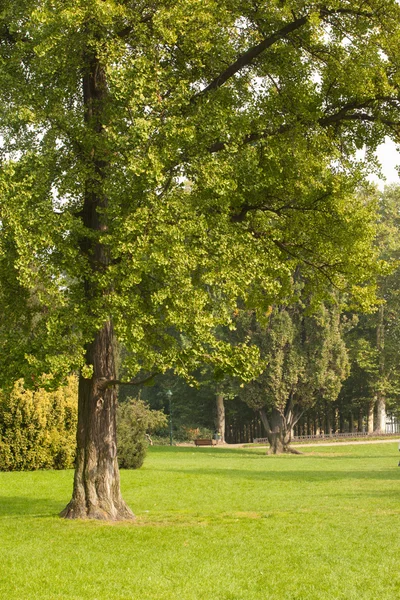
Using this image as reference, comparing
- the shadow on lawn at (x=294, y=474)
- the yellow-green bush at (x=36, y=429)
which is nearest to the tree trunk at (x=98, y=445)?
the yellow-green bush at (x=36, y=429)

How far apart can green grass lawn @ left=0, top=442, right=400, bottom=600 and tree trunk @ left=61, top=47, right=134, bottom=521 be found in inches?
24.5

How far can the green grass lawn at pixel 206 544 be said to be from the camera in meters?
9.84

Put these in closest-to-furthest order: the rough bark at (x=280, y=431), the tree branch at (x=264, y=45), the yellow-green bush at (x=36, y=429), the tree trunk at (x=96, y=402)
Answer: the tree branch at (x=264, y=45), the tree trunk at (x=96, y=402), the yellow-green bush at (x=36, y=429), the rough bark at (x=280, y=431)

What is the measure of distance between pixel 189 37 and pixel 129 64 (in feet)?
4.31

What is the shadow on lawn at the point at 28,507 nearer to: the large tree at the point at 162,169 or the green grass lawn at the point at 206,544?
the green grass lawn at the point at 206,544

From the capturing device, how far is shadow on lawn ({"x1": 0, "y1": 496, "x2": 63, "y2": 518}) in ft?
55.2

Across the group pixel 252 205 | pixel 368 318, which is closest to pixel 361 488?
pixel 252 205

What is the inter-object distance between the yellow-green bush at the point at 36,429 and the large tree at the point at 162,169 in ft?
30.7

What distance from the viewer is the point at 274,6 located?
48.9ft

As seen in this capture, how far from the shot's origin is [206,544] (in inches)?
503

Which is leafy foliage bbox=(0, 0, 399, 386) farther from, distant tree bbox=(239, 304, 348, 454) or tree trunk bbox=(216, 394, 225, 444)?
tree trunk bbox=(216, 394, 225, 444)

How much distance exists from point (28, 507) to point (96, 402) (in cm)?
396

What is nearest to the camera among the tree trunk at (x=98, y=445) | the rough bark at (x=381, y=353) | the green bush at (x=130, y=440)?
the tree trunk at (x=98, y=445)

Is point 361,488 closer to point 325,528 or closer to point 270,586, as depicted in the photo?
point 325,528
